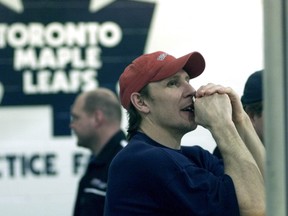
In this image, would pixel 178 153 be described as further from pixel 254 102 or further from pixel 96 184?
pixel 96 184

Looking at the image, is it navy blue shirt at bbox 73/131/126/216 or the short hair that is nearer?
navy blue shirt at bbox 73/131/126/216

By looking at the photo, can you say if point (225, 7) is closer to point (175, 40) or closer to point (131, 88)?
point (175, 40)

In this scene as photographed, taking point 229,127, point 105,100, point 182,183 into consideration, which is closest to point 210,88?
point 229,127

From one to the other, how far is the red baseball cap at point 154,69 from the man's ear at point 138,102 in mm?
13

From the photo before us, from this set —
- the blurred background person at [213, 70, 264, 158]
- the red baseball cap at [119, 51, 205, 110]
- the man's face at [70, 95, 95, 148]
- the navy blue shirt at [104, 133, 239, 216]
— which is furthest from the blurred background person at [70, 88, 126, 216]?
the navy blue shirt at [104, 133, 239, 216]

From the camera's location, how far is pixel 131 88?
331 centimetres

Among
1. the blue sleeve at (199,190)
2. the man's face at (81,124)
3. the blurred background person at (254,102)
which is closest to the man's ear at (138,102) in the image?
the blue sleeve at (199,190)

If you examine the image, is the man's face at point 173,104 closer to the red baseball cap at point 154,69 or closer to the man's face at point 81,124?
the red baseball cap at point 154,69

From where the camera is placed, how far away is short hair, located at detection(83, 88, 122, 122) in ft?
19.6

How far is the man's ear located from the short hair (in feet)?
8.69

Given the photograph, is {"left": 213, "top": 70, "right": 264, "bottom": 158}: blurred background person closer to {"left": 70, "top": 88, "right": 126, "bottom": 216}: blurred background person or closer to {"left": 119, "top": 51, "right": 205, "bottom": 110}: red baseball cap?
{"left": 119, "top": 51, "right": 205, "bottom": 110}: red baseball cap

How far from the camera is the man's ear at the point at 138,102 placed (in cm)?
328

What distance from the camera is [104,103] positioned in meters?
6.02

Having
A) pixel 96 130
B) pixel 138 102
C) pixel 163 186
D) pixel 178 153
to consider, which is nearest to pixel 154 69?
pixel 138 102
